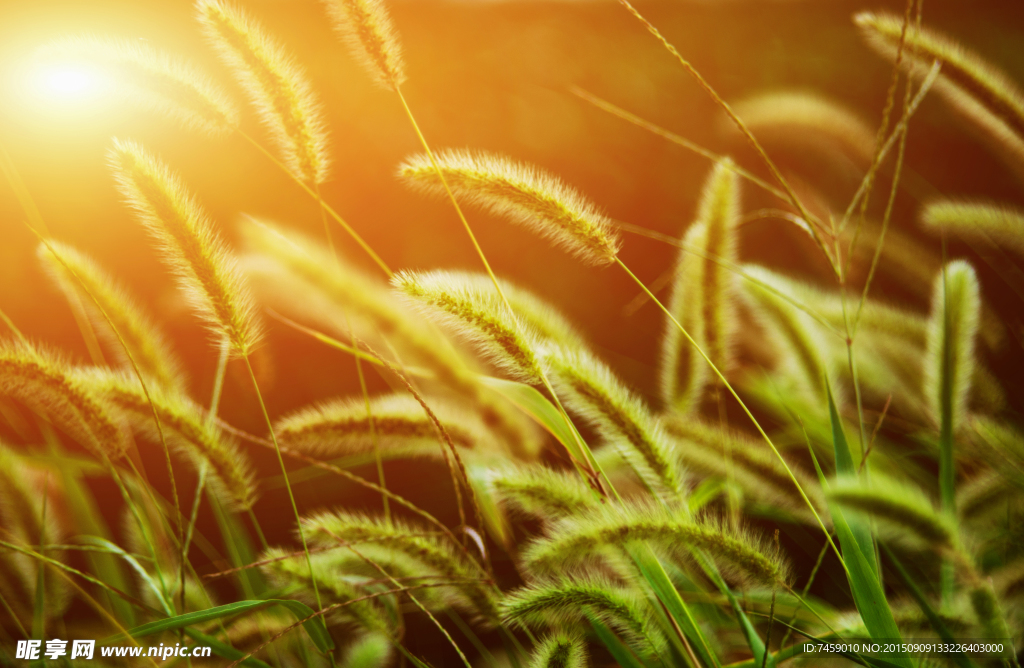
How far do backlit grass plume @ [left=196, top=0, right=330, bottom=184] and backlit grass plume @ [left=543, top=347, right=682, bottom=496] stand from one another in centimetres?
56

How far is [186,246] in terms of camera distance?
2.64 ft

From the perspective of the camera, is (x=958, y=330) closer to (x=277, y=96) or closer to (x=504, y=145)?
(x=277, y=96)

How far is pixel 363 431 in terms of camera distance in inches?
40.1

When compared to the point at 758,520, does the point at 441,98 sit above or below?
above

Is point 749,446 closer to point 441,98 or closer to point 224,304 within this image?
point 224,304

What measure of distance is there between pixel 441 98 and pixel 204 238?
169 cm

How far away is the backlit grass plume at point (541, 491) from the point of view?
812 millimetres

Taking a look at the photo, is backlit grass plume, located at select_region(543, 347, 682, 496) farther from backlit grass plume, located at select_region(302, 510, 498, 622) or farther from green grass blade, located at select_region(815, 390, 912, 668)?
backlit grass plume, located at select_region(302, 510, 498, 622)

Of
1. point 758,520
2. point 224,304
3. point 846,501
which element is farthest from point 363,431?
point 758,520

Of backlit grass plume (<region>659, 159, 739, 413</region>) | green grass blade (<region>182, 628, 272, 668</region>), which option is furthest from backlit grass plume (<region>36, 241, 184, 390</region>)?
backlit grass plume (<region>659, 159, 739, 413</region>)

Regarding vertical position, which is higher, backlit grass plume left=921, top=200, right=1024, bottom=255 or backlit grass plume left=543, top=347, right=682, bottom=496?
backlit grass plume left=921, top=200, right=1024, bottom=255

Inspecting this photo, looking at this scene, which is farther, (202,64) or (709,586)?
(202,64)

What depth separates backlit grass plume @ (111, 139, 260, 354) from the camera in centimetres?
78

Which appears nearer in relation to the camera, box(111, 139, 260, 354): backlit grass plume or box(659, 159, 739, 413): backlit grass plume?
box(111, 139, 260, 354): backlit grass plume
